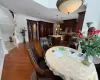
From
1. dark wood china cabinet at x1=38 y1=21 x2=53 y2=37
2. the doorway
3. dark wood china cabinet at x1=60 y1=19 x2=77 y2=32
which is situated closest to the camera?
dark wood china cabinet at x1=60 y1=19 x2=77 y2=32

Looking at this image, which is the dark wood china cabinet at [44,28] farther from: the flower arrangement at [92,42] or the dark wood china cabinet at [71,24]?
the flower arrangement at [92,42]

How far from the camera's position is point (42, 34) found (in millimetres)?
9656

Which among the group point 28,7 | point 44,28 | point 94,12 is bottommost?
point 44,28

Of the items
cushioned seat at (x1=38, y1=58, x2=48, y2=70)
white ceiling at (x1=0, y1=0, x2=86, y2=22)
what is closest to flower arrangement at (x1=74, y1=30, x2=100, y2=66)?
cushioned seat at (x1=38, y1=58, x2=48, y2=70)

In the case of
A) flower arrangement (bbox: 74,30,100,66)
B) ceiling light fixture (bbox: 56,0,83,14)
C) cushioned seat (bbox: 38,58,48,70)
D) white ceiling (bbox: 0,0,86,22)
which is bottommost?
cushioned seat (bbox: 38,58,48,70)

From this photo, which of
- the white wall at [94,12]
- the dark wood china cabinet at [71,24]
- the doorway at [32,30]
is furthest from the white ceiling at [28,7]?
the doorway at [32,30]

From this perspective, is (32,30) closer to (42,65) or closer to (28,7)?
(28,7)

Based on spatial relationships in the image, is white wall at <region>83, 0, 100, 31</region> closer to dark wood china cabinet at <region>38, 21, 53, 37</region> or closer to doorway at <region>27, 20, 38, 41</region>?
doorway at <region>27, 20, 38, 41</region>

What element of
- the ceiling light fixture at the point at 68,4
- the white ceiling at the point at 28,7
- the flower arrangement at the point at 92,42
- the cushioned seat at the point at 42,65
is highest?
the white ceiling at the point at 28,7

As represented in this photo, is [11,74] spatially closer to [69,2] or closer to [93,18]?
[69,2]

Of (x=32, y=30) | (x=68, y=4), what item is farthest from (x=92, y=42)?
(x=32, y=30)

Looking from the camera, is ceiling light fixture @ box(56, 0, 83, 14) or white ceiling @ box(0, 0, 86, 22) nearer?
ceiling light fixture @ box(56, 0, 83, 14)

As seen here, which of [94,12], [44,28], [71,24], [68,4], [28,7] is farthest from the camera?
[44,28]

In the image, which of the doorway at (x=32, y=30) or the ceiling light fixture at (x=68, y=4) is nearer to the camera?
the ceiling light fixture at (x=68, y=4)
